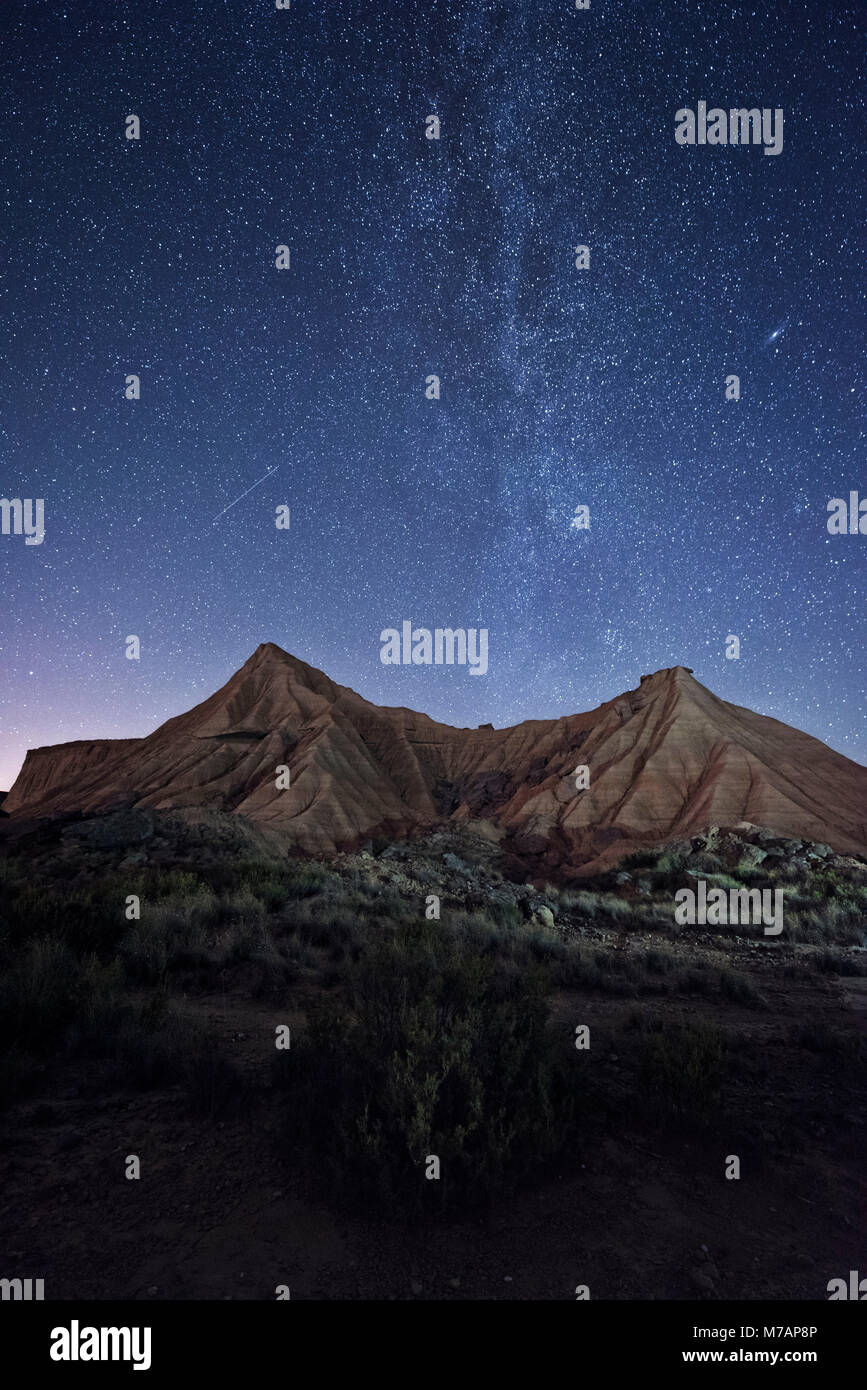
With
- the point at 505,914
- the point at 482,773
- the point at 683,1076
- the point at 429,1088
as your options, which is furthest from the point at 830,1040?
the point at 482,773

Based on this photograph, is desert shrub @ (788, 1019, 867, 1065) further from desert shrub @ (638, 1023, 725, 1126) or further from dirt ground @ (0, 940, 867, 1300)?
desert shrub @ (638, 1023, 725, 1126)

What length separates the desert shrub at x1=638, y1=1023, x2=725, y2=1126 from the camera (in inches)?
192

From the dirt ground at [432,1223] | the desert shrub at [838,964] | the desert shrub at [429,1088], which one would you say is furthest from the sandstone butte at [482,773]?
the dirt ground at [432,1223]

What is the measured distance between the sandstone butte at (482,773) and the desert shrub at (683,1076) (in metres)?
28.6

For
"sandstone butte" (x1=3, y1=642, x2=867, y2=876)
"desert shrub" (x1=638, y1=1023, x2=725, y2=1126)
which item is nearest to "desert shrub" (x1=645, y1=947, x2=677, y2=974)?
"desert shrub" (x1=638, y1=1023, x2=725, y2=1126)

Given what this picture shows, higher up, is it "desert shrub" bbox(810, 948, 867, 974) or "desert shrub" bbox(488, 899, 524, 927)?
"desert shrub" bbox(488, 899, 524, 927)

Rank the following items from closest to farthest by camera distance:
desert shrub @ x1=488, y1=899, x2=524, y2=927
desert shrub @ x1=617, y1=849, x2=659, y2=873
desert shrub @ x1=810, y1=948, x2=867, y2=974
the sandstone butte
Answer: desert shrub @ x1=810, y1=948, x2=867, y2=974 < desert shrub @ x1=488, y1=899, x2=524, y2=927 < desert shrub @ x1=617, y1=849, x2=659, y2=873 < the sandstone butte

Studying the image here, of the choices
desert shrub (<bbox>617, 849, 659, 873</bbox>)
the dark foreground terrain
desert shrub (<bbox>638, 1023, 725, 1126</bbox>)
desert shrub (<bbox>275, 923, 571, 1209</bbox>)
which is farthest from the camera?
desert shrub (<bbox>617, 849, 659, 873</bbox>)

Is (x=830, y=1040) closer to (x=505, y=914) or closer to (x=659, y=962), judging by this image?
(x=659, y=962)

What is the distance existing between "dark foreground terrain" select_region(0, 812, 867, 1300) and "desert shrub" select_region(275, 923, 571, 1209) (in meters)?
0.02

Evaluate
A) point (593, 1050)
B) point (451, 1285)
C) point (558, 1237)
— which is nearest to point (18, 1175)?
point (451, 1285)
